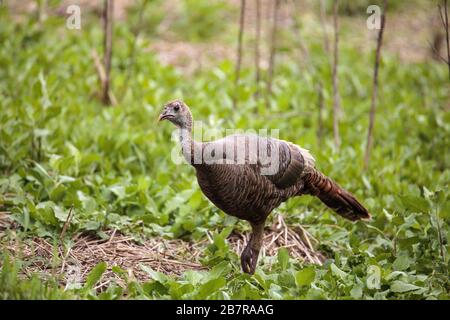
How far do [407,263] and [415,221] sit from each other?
0.53m

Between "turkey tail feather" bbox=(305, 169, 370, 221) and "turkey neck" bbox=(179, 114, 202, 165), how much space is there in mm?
1153

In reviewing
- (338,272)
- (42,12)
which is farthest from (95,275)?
(42,12)

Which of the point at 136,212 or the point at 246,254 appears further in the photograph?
the point at 136,212

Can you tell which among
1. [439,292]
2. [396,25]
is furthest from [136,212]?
[396,25]

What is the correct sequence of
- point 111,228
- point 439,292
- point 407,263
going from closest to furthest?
point 439,292, point 407,263, point 111,228

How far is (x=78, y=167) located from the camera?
5840mm

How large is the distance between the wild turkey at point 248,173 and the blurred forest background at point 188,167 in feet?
1.21

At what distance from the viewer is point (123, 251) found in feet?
16.3

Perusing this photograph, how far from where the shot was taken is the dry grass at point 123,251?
450cm

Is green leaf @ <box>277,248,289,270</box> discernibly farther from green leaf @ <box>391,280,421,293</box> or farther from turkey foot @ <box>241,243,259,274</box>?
green leaf @ <box>391,280,421,293</box>

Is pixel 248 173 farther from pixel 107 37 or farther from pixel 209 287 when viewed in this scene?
pixel 107 37

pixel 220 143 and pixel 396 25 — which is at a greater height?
pixel 396 25
